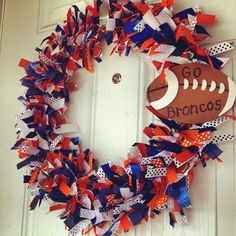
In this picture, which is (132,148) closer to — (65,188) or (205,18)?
(65,188)

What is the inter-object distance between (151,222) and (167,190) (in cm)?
12

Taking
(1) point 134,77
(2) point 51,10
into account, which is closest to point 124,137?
(1) point 134,77

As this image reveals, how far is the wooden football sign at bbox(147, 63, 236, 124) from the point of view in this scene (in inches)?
26.3

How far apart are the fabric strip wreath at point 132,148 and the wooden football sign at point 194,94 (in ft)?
0.05

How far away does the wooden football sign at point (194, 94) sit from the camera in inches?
26.3

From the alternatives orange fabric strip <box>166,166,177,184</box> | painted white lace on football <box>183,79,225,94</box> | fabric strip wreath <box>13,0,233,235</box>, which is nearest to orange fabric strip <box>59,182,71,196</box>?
fabric strip wreath <box>13,0,233,235</box>

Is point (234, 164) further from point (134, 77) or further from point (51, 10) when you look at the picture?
point (51, 10)

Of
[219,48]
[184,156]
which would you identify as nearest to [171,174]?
[184,156]

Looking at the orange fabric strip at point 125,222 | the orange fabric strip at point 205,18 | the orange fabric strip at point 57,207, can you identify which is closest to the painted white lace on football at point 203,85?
the orange fabric strip at point 205,18

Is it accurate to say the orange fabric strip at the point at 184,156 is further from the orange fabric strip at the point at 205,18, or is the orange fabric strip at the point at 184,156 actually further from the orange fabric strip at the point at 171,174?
the orange fabric strip at the point at 205,18

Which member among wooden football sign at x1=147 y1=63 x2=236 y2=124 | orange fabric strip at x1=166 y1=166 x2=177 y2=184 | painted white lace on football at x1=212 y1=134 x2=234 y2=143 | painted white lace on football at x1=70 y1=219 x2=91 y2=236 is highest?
wooden football sign at x1=147 y1=63 x2=236 y2=124

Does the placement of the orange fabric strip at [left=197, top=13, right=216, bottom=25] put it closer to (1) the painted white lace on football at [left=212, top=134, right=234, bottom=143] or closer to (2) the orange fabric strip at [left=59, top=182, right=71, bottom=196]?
(1) the painted white lace on football at [left=212, top=134, right=234, bottom=143]

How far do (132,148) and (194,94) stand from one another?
7.2 inches

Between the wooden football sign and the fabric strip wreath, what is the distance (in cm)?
2
